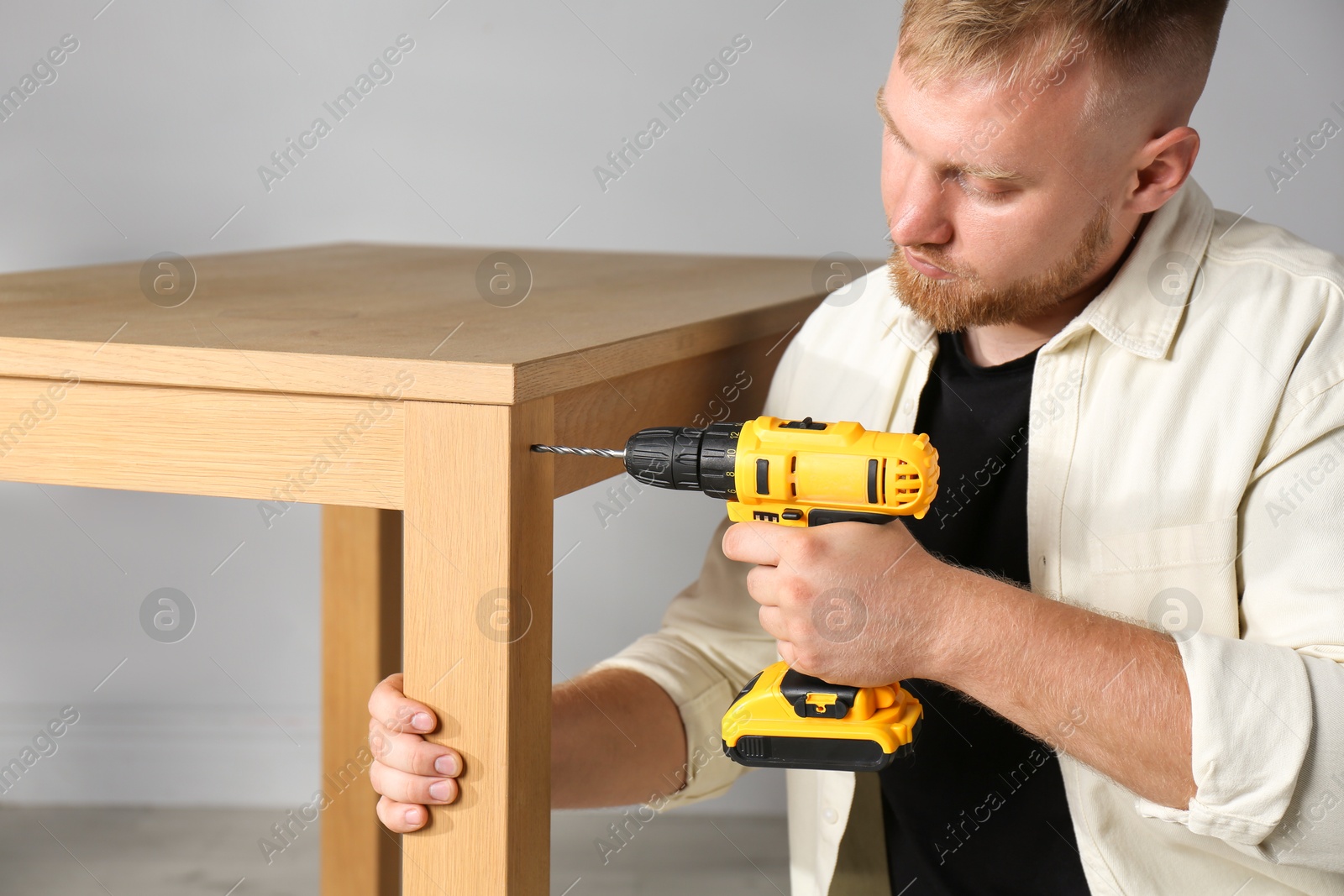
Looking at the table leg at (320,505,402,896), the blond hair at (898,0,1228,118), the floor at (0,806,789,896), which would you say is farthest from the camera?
the floor at (0,806,789,896)

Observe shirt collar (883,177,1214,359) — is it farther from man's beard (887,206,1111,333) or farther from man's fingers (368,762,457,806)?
man's fingers (368,762,457,806)

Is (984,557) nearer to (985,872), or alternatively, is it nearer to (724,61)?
(985,872)

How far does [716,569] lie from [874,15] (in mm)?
1298

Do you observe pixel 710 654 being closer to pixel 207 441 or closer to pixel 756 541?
pixel 756 541

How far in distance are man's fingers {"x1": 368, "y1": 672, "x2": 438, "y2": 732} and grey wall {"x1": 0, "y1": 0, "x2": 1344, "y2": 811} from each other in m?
1.43

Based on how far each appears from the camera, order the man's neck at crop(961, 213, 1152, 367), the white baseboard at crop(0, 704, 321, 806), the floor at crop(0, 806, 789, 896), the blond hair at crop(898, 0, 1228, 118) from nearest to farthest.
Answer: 1. the blond hair at crop(898, 0, 1228, 118)
2. the man's neck at crop(961, 213, 1152, 367)
3. the floor at crop(0, 806, 789, 896)
4. the white baseboard at crop(0, 704, 321, 806)

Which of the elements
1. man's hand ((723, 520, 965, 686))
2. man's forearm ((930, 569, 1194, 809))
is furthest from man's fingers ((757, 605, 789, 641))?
man's forearm ((930, 569, 1194, 809))

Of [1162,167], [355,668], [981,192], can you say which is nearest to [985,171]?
[981,192]

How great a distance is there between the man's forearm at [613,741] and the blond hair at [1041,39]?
0.56m

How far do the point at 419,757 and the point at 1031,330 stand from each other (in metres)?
0.62

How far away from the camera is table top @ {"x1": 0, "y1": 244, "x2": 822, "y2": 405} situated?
2.39 feet

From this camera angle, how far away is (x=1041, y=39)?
0.89 m

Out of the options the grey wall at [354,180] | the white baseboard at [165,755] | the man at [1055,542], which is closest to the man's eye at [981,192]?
the man at [1055,542]

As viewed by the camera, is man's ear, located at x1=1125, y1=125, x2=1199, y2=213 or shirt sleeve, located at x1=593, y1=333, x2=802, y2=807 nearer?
man's ear, located at x1=1125, y1=125, x2=1199, y2=213
